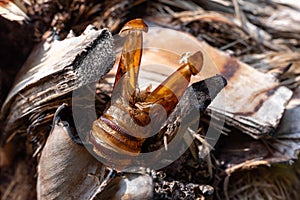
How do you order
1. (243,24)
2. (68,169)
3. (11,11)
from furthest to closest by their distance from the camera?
(243,24) → (11,11) → (68,169)

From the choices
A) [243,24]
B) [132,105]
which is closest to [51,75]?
[132,105]

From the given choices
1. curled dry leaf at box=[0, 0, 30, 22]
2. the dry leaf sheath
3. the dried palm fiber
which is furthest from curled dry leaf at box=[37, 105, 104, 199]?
the dried palm fiber

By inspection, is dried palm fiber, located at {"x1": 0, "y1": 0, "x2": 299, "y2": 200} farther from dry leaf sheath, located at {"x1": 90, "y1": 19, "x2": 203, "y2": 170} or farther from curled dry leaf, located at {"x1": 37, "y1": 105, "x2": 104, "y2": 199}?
curled dry leaf, located at {"x1": 37, "y1": 105, "x2": 104, "y2": 199}

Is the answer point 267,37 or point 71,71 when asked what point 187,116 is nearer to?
point 71,71

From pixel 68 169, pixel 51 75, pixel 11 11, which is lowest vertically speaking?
pixel 68 169

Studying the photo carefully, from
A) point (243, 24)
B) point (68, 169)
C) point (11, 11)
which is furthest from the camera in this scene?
point (243, 24)

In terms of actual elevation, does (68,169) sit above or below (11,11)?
below

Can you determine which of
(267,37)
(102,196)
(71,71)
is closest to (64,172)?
(102,196)

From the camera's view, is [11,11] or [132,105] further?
[11,11]

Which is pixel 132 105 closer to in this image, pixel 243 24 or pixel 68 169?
pixel 68 169

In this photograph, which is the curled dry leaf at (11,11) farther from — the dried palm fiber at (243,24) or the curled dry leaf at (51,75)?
the dried palm fiber at (243,24)

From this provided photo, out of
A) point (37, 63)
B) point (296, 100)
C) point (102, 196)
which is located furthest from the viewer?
point (296, 100)
